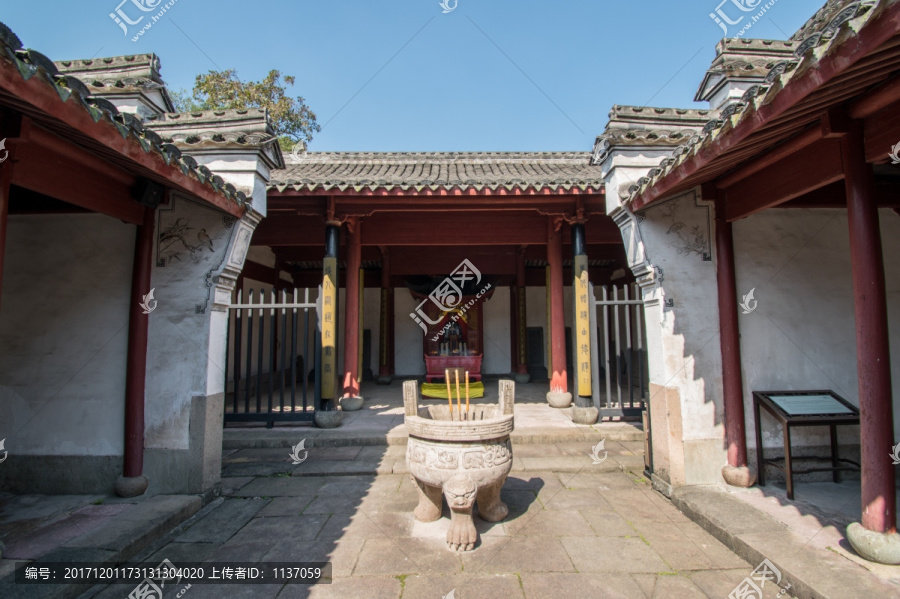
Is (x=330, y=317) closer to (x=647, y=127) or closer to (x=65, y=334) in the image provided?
(x=65, y=334)

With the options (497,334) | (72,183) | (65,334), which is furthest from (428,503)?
(497,334)

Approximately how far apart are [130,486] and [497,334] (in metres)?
8.09

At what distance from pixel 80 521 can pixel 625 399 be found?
6.89 metres

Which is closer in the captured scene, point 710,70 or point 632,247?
point 632,247

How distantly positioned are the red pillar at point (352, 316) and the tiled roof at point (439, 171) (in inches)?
38.4

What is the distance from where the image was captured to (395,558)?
9.67ft

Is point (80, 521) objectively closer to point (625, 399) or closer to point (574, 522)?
point (574, 522)

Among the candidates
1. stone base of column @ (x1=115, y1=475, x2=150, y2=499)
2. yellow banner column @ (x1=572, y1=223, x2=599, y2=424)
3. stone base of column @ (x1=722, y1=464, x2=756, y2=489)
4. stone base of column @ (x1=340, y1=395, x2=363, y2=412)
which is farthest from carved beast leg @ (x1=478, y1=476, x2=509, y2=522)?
stone base of column @ (x1=340, y1=395, x2=363, y2=412)

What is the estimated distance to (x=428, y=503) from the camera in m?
3.47

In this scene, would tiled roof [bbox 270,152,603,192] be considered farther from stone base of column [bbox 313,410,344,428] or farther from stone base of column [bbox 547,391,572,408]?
stone base of column [bbox 547,391,572,408]

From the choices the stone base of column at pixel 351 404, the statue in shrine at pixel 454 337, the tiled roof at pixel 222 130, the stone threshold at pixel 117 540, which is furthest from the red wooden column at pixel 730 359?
the statue in shrine at pixel 454 337

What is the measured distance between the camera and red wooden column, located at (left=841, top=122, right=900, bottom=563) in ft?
8.43

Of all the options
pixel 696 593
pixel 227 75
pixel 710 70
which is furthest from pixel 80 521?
pixel 227 75

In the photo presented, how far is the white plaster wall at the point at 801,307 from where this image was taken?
4.04 m
